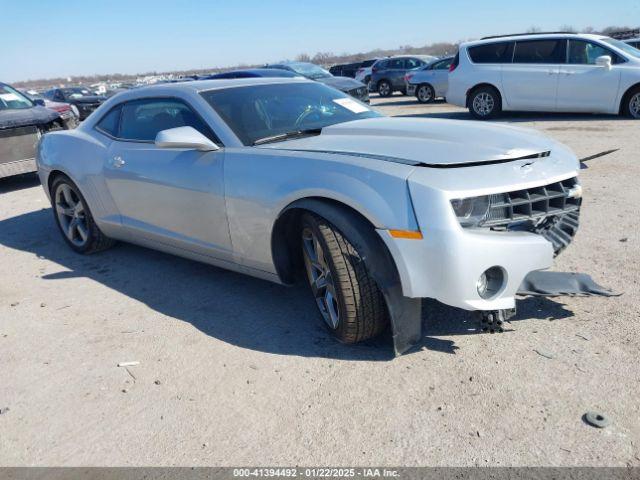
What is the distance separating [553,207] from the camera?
3014 mm

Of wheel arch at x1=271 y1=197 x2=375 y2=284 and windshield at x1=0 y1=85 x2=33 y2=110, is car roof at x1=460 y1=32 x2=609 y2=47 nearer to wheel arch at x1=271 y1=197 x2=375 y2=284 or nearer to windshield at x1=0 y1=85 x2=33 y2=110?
windshield at x1=0 y1=85 x2=33 y2=110

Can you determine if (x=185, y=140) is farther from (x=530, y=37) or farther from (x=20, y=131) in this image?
(x=530, y=37)

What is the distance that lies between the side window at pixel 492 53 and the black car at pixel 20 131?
8378 millimetres

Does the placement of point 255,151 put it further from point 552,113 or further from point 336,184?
point 552,113

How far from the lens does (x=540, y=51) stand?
444 inches

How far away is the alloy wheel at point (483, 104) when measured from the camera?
475 inches

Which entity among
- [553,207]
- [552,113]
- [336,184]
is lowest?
[552,113]

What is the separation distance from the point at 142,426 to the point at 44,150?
369cm

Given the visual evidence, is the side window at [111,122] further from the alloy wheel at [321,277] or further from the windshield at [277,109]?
the alloy wheel at [321,277]

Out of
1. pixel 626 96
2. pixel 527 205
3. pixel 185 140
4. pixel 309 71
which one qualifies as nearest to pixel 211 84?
pixel 185 140

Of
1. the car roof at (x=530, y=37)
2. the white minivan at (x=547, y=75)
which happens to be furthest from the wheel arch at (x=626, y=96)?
the car roof at (x=530, y=37)

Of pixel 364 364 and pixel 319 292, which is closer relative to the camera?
pixel 364 364

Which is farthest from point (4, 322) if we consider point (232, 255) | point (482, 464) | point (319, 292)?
point (482, 464)

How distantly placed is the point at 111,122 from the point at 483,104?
9.35 m
